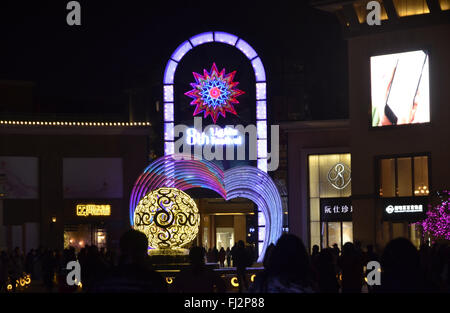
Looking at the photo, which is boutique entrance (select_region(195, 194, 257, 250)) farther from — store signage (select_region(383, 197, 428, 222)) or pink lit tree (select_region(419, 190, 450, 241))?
pink lit tree (select_region(419, 190, 450, 241))

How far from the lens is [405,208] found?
34.2 metres

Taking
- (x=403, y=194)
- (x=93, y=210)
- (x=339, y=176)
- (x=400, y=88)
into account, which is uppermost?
(x=400, y=88)

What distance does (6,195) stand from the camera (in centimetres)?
4272

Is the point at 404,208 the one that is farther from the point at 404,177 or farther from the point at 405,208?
the point at 404,177

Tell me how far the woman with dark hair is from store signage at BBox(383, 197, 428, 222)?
27.0 meters

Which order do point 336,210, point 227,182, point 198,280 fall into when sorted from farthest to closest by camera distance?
point 336,210 → point 227,182 → point 198,280

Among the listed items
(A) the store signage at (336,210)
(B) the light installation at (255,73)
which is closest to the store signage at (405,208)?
(A) the store signage at (336,210)

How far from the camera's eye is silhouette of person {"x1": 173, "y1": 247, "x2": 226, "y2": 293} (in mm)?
9078

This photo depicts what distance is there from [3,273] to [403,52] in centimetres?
1758

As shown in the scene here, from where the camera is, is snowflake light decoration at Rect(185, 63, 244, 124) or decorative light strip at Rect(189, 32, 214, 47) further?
decorative light strip at Rect(189, 32, 214, 47)

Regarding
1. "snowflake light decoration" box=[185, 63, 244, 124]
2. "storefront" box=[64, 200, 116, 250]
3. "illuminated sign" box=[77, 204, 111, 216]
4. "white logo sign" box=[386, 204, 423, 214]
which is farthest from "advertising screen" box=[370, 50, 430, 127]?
"storefront" box=[64, 200, 116, 250]

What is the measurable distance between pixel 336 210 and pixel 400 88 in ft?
29.9

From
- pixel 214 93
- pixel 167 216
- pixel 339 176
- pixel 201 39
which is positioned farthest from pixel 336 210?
pixel 167 216
